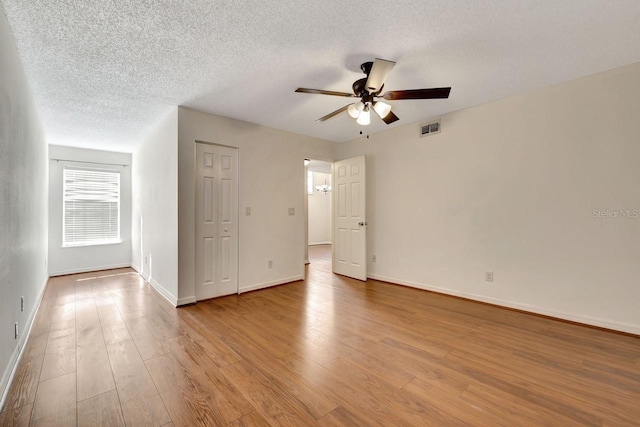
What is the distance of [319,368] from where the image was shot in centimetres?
201

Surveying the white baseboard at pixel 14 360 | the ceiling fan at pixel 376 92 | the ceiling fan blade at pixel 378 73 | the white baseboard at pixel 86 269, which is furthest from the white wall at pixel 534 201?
the white baseboard at pixel 86 269

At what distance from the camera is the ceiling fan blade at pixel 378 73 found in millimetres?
2070

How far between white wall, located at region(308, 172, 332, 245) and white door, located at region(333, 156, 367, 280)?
4.63 m

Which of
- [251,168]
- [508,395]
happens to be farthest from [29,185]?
[508,395]

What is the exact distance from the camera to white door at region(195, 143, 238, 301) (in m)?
3.58

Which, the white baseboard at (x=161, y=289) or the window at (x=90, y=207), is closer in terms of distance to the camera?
the white baseboard at (x=161, y=289)

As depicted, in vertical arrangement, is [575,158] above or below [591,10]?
below

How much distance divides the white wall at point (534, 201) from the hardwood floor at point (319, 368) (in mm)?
385

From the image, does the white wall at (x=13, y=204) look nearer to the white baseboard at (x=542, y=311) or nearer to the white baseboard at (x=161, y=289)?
the white baseboard at (x=161, y=289)

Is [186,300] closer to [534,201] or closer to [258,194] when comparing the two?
[258,194]

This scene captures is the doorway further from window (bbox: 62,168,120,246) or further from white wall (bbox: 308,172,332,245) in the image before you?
window (bbox: 62,168,120,246)

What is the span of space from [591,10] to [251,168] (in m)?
3.73

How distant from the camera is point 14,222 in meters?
2.11

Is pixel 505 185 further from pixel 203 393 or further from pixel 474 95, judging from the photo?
pixel 203 393
